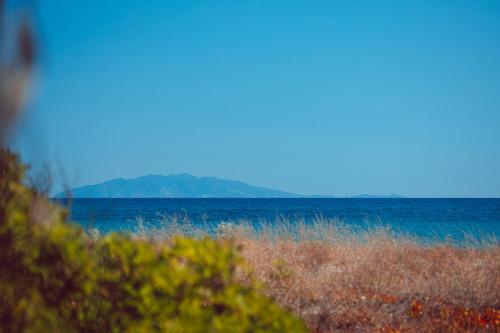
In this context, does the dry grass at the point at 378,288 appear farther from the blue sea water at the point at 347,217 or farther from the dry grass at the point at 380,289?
the blue sea water at the point at 347,217

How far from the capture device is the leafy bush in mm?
2615

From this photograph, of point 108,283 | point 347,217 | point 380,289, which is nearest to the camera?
point 108,283

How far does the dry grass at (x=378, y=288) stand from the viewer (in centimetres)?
541

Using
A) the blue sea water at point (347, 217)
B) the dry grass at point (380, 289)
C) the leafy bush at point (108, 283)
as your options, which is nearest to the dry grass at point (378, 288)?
the dry grass at point (380, 289)

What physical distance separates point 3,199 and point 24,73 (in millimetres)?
1202

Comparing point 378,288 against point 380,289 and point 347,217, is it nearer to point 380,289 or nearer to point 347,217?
point 380,289

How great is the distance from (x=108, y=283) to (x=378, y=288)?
4.54 m

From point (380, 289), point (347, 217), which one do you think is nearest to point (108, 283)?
point (380, 289)

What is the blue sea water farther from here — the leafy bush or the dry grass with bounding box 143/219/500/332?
the dry grass with bounding box 143/219/500/332

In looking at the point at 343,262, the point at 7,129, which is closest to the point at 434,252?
the point at 343,262

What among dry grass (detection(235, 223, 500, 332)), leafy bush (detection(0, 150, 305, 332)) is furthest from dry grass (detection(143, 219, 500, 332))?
leafy bush (detection(0, 150, 305, 332))

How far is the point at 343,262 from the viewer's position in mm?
8547

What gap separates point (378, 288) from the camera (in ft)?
21.7

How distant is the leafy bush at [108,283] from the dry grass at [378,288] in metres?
0.91
